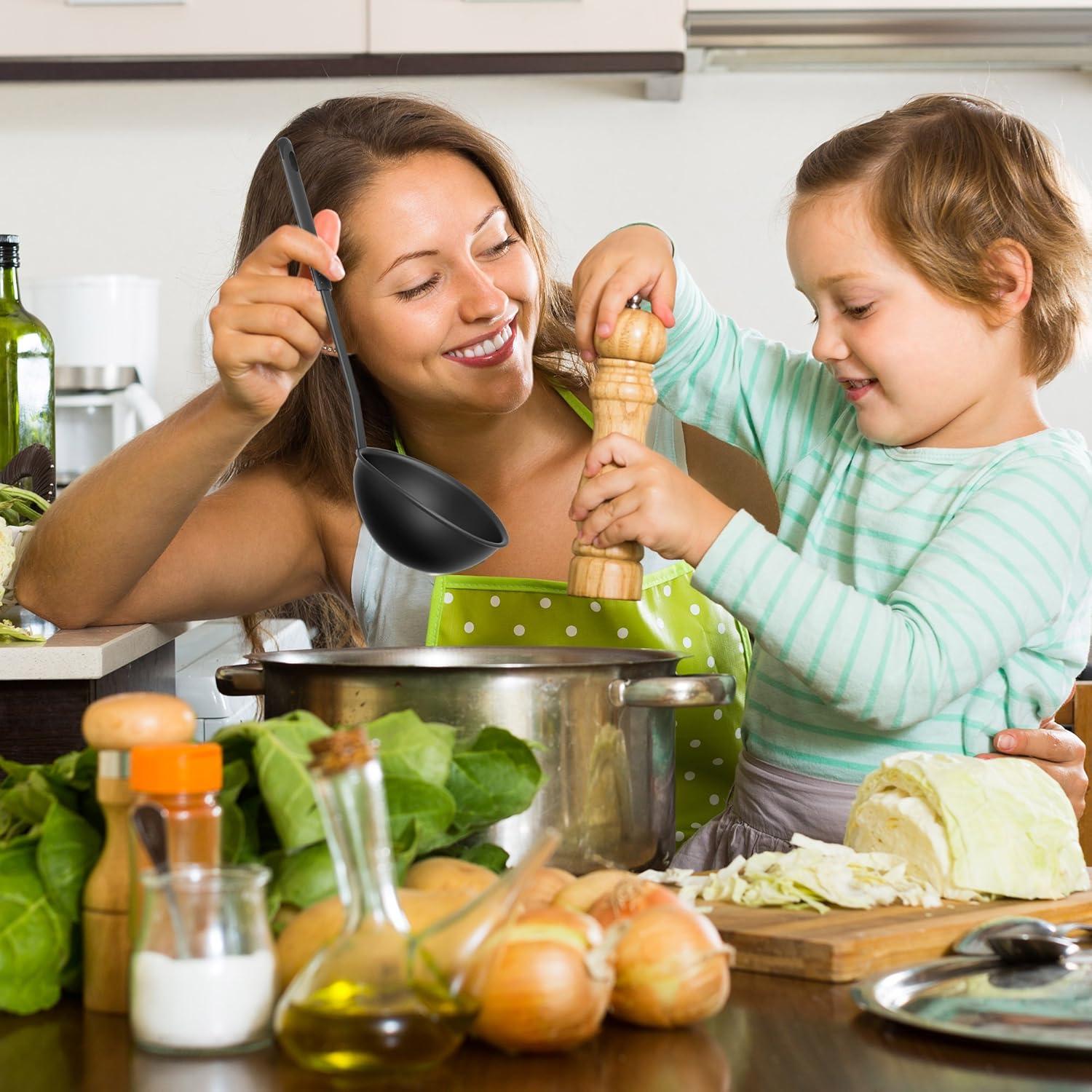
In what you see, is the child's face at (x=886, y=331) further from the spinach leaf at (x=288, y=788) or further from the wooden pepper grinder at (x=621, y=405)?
the spinach leaf at (x=288, y=788)

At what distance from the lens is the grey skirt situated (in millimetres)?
1124

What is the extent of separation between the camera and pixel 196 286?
3.02 m

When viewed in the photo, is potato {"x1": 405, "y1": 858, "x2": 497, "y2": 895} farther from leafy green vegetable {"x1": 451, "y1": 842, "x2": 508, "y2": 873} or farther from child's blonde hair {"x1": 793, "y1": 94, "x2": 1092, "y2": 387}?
child's blonde hair {"x1": 793, "y1": 94, "x2": 1092, "y2": 387}

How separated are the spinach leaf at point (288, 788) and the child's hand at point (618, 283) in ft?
1.70

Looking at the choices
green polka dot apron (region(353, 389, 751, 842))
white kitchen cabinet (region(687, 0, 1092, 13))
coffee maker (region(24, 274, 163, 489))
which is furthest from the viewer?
coffee maker (region(24, 274, 163, 489))

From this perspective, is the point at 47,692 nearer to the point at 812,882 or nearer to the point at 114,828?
the point at 114,828

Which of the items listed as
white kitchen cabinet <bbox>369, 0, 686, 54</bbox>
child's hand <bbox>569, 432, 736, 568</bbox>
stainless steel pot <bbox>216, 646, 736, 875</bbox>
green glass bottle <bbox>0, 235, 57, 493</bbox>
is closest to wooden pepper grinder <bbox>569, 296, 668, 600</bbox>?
child's hand <bbox>569, 432, 736, 568</bbox>

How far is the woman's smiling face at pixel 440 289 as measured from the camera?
131 centimetres

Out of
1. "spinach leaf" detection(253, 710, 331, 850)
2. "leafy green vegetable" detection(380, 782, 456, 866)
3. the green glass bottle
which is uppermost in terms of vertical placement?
the green glass bottle

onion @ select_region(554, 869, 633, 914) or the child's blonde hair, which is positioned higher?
the child's blonde hair

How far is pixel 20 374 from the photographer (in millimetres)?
1560

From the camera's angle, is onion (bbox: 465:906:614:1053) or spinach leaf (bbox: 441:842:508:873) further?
spinach leaf (bbox: 441:842:508:873)

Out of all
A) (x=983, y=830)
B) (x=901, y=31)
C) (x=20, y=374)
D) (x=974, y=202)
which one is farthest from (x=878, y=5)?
(x=983, y=830)

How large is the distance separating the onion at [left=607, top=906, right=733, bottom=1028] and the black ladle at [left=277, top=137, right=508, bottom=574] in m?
0.58
